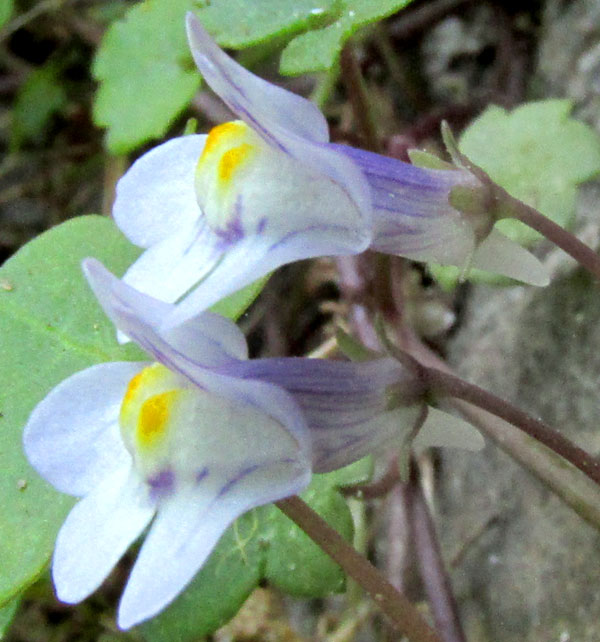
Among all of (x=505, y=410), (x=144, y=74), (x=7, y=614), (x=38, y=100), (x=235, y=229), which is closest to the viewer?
(x=235, y=229)

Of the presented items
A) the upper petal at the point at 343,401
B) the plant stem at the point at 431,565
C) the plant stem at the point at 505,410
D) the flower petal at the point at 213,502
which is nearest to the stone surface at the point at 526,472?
the plant stem at the point at 431,565

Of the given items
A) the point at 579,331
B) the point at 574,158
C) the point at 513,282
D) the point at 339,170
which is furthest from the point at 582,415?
the point at 339,170

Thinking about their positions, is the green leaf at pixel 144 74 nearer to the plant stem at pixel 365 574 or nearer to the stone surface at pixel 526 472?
the stone surface at pixel 526 472

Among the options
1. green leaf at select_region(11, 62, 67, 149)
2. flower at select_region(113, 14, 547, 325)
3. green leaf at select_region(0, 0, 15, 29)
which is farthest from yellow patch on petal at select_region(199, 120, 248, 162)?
green leaf at select_region(11, 62, 67, 149)

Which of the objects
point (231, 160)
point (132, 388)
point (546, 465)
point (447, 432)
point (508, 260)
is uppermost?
point (231, 160)

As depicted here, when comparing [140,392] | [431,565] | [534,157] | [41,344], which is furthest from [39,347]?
[534,157]

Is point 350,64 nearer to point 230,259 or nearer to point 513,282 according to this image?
point 513,282

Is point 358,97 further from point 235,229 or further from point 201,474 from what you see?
point 201,474
